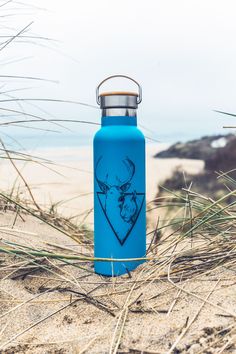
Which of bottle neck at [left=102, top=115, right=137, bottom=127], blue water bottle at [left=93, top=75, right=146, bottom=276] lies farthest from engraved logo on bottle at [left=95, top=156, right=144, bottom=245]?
bottle neck at [left=102, top=115, right=137, bottom=127]

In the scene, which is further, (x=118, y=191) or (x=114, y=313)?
(x=118, y=191)

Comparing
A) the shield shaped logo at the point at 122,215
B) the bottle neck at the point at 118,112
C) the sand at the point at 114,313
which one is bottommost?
the sand at the point at 114,313

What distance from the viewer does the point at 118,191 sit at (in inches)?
68.2

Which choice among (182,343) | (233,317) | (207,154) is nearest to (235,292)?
(233,317)

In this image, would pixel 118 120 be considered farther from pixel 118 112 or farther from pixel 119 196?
pixel 119 196

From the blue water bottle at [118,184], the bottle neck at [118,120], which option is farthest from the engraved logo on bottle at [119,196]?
the bottle neck at [118,120]

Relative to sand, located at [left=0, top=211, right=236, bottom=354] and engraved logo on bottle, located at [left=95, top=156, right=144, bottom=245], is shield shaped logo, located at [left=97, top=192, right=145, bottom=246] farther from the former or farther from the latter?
sand, located at [left=0, top=211, right=236, bottom=354]

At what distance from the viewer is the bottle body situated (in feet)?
5.67

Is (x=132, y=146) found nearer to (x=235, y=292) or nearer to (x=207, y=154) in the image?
(x=235, y=292)

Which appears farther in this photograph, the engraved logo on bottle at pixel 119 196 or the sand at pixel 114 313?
the engraved logo on bottle at pixel 119 196

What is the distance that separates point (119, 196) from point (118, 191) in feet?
0.05

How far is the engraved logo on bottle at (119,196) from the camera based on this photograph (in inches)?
68.2

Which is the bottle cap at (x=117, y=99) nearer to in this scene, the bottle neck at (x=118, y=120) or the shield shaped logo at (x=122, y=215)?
the bottle neck at (x=118, y=120)

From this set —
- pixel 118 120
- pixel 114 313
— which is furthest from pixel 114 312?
pixel 118 120
